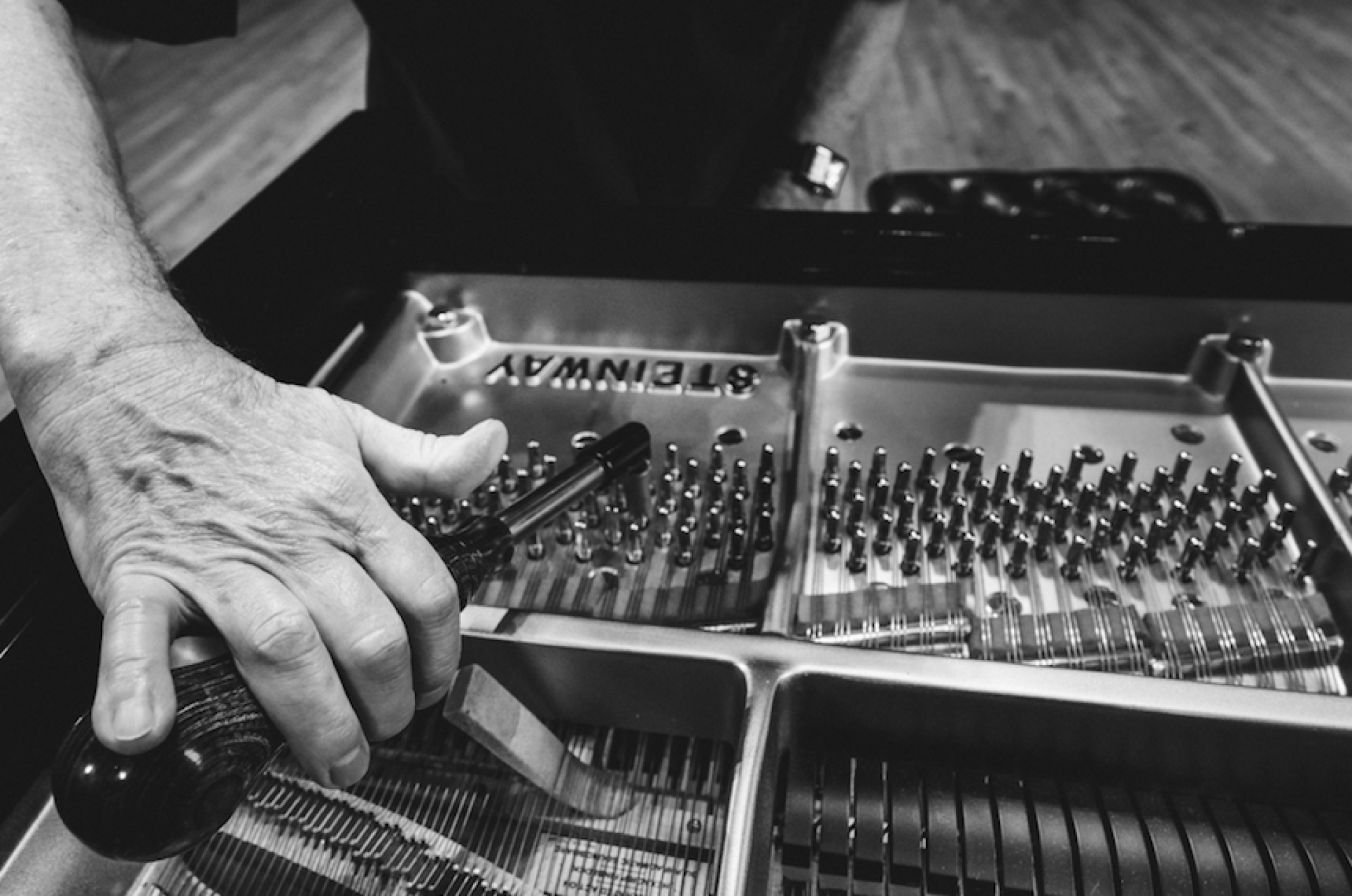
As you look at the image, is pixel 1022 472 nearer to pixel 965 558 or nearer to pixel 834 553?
pixel 965 558

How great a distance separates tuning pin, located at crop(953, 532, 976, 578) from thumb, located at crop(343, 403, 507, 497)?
619 mm

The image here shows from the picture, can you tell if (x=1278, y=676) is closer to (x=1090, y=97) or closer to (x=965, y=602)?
(x=965, y=602)

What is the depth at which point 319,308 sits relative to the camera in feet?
4.28

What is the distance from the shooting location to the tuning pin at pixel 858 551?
3.76ft

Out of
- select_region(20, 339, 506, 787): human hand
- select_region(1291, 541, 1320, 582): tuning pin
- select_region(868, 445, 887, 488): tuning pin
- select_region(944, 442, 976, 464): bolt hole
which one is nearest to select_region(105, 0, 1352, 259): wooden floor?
select_region(944, 442, 976, 464): bolt hole

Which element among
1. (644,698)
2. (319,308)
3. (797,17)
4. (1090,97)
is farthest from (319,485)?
(1090,97)

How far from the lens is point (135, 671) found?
0.60 metres

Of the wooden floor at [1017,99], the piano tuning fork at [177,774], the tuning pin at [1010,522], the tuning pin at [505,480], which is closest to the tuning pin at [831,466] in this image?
the tuning pin at [1010,522]

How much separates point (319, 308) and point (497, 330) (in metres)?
0.29

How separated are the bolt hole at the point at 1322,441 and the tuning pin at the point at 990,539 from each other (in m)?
0.52

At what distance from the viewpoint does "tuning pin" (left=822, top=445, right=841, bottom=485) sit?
1.22 metres

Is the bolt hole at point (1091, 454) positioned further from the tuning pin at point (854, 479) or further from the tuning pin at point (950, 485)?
the tuning pin at point (854, 479)

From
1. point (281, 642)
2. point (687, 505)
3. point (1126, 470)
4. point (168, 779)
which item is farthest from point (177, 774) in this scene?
point (1126, 470)

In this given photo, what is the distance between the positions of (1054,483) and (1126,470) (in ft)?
0.33
